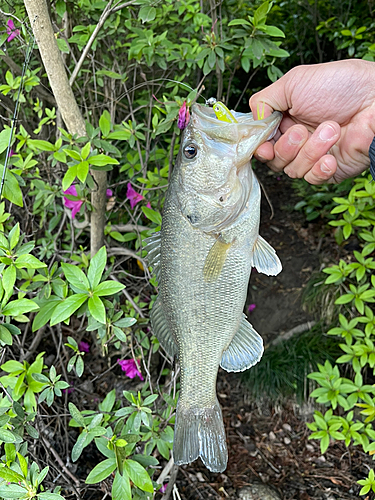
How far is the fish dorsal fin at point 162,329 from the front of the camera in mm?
1764

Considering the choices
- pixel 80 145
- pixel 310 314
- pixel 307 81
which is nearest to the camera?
pixel 307 81

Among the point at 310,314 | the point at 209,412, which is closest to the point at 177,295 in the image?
the point at 209,412

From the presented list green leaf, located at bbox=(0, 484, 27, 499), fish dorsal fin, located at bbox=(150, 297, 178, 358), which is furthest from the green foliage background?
fish dorsal fin, located at bbox=(150, 297, 178, 358)

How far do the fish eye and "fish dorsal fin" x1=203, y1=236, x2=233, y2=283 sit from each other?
1.13 feet

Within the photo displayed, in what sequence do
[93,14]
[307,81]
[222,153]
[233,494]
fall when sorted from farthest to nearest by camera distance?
[233,494] → [93,14] → [307,81] → [222,153]

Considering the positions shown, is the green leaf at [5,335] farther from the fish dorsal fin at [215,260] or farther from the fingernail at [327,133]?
the fingernail at [327,133]

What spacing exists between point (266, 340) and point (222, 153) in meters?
3.01

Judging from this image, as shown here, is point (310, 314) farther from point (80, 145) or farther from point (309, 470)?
point (80, 145)

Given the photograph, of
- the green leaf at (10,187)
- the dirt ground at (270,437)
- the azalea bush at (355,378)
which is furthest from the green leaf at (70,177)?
the azalea bush at (355,378)

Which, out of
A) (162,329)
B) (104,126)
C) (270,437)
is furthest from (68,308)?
(270,437)

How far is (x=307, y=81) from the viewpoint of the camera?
73.6 inches

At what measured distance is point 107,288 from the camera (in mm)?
1693

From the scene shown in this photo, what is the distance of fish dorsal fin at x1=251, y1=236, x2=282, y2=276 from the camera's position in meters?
1.59

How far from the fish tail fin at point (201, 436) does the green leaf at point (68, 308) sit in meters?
0.60
